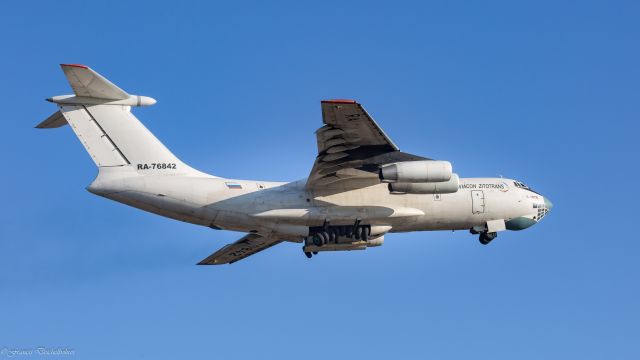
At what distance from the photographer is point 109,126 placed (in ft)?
81.6

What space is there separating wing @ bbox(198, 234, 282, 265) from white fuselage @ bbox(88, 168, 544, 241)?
8.63 ft

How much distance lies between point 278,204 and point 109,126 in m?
4.71

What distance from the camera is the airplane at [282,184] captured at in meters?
24.2

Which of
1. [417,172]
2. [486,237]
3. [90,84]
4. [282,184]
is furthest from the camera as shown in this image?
[486,237]

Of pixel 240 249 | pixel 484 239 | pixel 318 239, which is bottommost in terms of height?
pixel 318 239

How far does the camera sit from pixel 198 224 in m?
25.7

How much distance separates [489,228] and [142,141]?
1022 cm

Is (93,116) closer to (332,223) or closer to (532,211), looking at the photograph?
(332,223)

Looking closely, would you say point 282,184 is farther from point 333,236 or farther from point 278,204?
point 333,236

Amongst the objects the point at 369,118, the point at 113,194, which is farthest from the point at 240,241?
the point at 369,118

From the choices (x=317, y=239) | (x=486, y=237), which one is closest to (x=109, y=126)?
(x=317, y=239)

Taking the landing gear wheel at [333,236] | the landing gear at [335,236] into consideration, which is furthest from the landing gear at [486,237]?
the landing gear wheel at [333,236]

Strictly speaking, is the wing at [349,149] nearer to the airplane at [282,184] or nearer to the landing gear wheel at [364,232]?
the airplane at [282,184]

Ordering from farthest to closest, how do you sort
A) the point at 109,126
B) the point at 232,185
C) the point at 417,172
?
the point at 232,185 → the point at 109,126 → the point at 417,172
